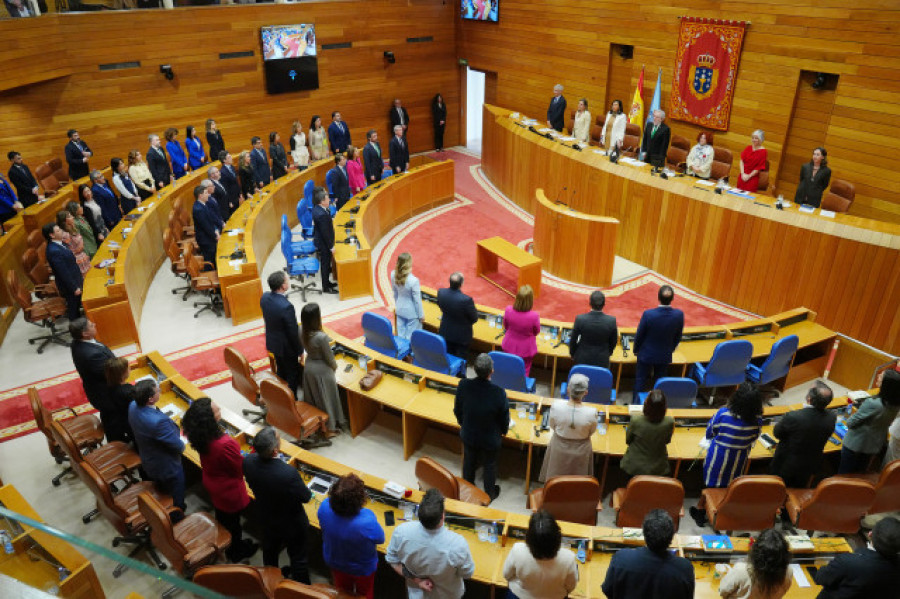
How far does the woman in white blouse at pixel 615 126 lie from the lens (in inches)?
476

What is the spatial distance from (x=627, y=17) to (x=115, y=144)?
34.8 feet

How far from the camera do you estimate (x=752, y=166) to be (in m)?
10.2

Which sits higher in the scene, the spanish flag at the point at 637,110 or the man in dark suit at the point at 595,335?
the spanish flag at the point at 637,110

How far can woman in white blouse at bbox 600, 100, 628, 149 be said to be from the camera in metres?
12.1

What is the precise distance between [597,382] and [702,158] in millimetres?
6146

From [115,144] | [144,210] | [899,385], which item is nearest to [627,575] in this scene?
[899,385]

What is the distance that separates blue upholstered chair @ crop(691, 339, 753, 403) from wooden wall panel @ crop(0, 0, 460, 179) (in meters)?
11.3

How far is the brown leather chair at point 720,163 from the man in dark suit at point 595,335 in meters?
5.79

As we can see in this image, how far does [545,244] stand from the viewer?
10.6m

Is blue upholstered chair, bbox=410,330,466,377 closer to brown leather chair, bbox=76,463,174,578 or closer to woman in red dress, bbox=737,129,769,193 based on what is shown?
brown leather chair, bbox=76,463,174,578

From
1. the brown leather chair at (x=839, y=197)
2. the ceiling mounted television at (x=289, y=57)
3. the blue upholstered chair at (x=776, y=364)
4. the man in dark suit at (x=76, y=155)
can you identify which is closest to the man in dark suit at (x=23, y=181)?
the man in dark suit at (x=76, y=155)

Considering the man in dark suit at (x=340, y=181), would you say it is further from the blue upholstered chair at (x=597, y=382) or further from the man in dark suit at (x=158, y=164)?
the blue upholstered chair at (x=597, y=382)

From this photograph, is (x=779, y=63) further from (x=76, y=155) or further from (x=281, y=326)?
(x=76, y=155)

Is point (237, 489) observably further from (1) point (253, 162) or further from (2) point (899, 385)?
(1) point (253, 162)
